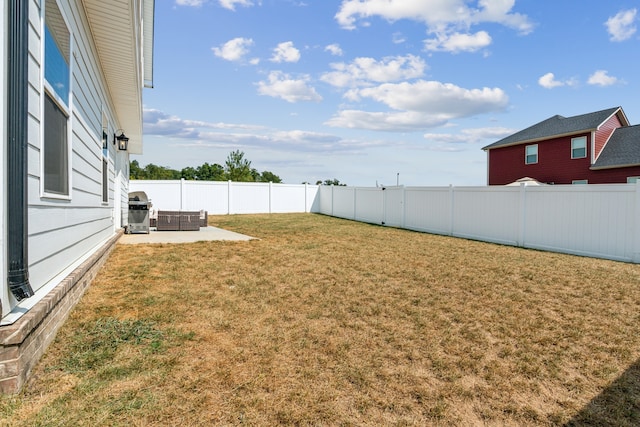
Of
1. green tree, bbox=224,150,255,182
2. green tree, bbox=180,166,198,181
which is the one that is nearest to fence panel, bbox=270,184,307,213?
green tree, bbox=224,150,255,182

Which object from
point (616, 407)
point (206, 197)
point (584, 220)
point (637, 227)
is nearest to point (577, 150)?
point (584, 220)

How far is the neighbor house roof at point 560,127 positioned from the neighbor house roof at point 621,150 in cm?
119

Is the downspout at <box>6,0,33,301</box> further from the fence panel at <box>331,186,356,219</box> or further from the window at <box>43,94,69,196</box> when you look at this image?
the fence panel at <box>331,186,356,219</box>

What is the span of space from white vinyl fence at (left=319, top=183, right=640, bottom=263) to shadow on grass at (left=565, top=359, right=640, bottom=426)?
5.83 meters


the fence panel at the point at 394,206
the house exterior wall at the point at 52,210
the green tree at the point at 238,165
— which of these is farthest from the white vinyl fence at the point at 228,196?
the house exterior wall at the point at 52,210

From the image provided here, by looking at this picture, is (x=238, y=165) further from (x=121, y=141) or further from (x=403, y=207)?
(x=121, y=141)

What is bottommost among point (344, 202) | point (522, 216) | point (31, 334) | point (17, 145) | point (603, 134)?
point (31, 334)

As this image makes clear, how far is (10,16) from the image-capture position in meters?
1.92

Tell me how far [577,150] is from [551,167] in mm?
1435

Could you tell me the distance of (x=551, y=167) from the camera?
59.9 ft

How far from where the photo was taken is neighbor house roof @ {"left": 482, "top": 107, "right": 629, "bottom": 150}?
16797 millimetres

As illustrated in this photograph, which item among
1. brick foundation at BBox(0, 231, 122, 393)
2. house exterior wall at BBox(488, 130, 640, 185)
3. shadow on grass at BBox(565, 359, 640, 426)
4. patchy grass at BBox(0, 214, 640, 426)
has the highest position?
house exterior wall at BBox(488, 130, 640, 185)

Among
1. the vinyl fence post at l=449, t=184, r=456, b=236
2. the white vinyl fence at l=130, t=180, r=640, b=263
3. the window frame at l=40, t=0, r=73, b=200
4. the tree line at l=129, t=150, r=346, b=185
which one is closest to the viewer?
the window frame at l=40, t=0, r=73, b=200

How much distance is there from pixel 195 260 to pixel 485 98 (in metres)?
18.4
